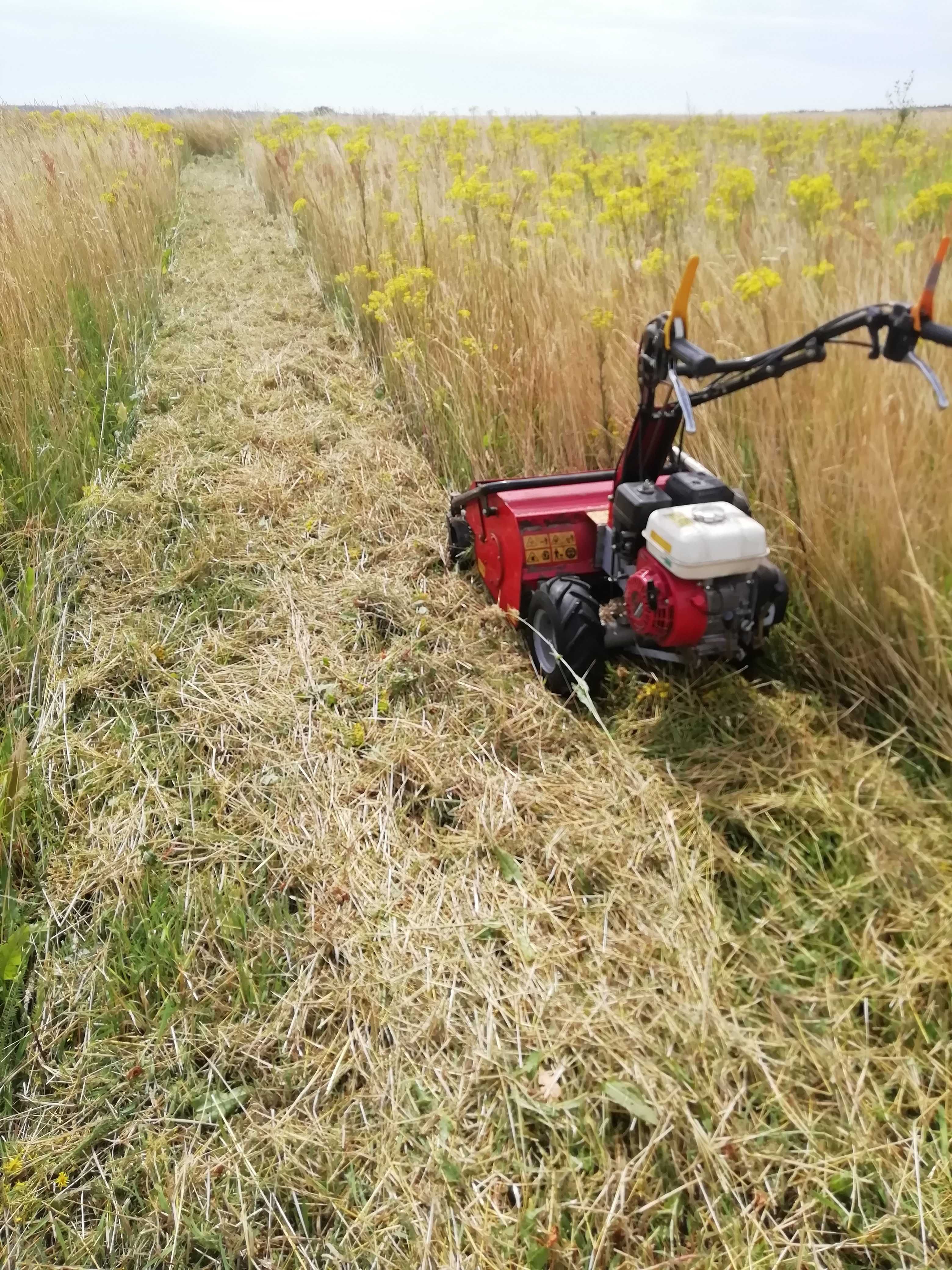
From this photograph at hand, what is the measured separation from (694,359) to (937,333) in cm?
45

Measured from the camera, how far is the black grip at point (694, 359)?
1.70 m

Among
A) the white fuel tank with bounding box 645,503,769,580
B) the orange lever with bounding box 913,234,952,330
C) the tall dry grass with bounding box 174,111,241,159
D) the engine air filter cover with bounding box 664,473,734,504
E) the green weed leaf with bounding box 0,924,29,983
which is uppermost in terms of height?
the tall dry grass with bounding box 174,111,241,159

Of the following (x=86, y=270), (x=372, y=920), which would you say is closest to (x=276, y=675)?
(x=372, y=920)

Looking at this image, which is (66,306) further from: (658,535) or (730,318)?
(658,535)

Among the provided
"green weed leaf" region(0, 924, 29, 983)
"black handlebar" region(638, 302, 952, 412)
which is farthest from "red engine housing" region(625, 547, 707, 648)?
"green weed leaf" region(0, 924, 29, 983)

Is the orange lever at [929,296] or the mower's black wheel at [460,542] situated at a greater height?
the orange lever at [929,296]

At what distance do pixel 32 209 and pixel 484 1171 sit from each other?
5.56m

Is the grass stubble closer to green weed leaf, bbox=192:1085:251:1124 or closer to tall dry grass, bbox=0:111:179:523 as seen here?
green weed leaf, bbox=192:1085:251:1124

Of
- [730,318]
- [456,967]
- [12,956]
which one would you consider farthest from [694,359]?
[12,956]

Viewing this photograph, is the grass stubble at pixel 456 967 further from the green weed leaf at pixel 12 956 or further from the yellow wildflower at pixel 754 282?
the yellow wildflower at pixel 754 282

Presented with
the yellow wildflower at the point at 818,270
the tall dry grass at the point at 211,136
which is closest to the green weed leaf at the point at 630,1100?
the yellow wildflower at the point at 818,270

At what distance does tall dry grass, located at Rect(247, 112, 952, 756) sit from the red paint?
48 cm

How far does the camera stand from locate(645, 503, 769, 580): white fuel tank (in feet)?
6.07

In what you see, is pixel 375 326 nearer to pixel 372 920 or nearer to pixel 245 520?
pixel 245 520
